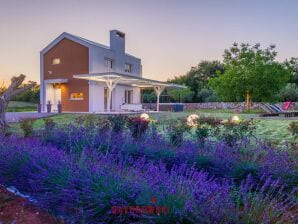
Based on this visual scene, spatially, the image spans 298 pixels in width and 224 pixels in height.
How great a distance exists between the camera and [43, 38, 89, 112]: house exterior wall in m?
23.2

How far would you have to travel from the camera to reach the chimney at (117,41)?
26078mm

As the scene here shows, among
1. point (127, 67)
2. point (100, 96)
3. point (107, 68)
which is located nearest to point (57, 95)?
point (100, 96)

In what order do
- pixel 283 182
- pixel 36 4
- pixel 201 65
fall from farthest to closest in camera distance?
pixel 201 65
pixel 36 4
pixel 283 182

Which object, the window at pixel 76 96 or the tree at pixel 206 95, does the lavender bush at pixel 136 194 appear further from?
the tree at pixel 206 95

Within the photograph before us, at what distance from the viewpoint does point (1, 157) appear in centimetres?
356

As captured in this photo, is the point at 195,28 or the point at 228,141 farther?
the point at 195,28

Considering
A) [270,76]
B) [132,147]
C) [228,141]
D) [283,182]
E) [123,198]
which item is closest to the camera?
[123,198]

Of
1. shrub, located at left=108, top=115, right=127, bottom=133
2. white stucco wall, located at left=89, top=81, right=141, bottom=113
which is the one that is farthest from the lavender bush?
white stucco wall, located at left=89, top=81, right=141, bottom=113

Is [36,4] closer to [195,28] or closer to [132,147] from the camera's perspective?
[195,28]

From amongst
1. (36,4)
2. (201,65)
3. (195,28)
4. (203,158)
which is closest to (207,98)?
(201,65)

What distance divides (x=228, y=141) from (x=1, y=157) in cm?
404

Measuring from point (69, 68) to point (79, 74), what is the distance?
1.25m

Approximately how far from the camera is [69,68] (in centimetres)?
2392

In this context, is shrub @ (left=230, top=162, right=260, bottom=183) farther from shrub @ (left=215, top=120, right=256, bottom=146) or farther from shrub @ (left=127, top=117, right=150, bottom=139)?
shrub @ (left=127, top=117, right=150, bottom=139)
